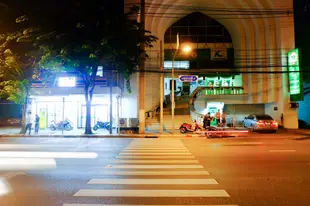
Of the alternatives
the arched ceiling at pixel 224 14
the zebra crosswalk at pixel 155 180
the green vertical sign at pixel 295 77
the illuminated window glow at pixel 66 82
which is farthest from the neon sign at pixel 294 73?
the illuminated window glow at pixel 66 82

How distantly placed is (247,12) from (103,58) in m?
19.1

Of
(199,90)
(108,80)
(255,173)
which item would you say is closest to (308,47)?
(199,90)

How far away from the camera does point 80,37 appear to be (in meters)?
20.9

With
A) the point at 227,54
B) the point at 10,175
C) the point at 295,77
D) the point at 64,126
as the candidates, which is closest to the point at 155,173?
the point at 10,175

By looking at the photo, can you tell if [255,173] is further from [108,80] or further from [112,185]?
[108,80]

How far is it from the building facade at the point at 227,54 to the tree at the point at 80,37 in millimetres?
4594

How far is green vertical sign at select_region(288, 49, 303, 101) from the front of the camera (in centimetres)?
2400

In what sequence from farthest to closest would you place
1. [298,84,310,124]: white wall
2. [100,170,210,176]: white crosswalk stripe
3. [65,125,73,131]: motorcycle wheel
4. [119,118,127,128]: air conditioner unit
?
[298,84,310,124]: white wall < [65,125,73,131]: motorcycle wheel < [119,118,127,128]: air conditioner unit < [100,170,210,176]: white crosswalk stripe

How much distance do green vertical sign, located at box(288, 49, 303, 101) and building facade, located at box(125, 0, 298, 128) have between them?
0.68 meters

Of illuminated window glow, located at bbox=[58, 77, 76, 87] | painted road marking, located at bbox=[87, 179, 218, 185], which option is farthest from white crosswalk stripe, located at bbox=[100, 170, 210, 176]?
illuminated window glow, located at bbox=[58, 77, 76, 87]

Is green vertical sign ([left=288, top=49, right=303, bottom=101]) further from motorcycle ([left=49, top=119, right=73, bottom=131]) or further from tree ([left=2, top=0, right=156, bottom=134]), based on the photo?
motorcycle ([left=49, top=119, right=73, bottom=131])

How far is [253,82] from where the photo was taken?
1198 inches

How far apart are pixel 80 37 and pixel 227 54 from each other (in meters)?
21.0

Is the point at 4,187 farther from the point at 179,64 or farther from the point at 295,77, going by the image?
the point at 179,64
